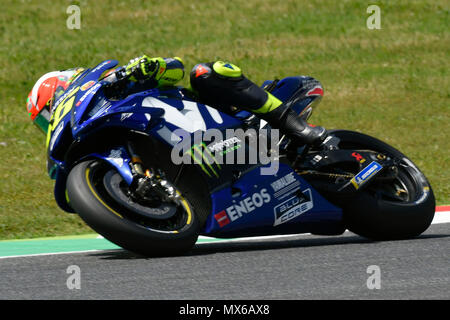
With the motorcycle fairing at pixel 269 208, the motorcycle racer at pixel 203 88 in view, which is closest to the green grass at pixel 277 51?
the motorcycle racer at pixel 203 88

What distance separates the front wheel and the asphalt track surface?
127 millimetres

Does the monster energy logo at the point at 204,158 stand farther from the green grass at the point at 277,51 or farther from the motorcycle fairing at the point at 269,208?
the green grass at the point at 277,51

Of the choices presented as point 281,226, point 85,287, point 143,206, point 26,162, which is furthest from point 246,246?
point 26,162

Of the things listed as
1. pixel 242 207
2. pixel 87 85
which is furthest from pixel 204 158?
pixel 87 85

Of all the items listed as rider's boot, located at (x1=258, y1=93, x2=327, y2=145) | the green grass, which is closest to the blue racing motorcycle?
rider's boot, located at (x1=258, y1=93, x2=327, y2=145)

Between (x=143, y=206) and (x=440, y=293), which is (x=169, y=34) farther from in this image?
(x=440, y=293)

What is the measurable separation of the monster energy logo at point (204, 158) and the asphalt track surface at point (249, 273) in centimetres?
55

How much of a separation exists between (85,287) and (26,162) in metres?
6.51

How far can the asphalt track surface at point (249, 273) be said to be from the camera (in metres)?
4.71

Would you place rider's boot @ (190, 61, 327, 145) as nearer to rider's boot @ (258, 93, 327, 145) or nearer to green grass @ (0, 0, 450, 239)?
rider's boot @ (258, 93, 327, 145)
